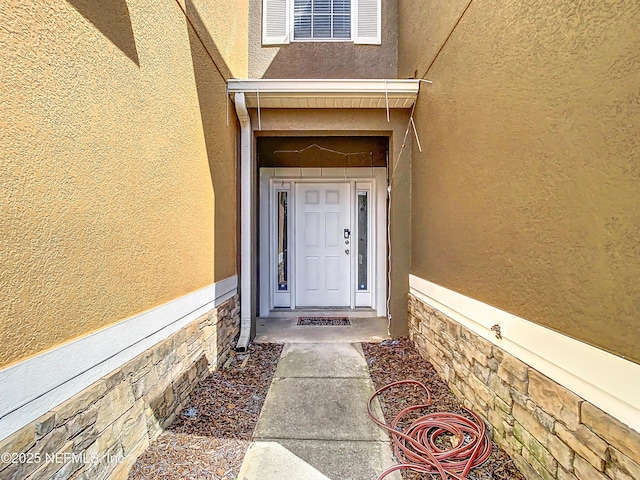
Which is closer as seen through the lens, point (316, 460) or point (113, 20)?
point (113, 20)

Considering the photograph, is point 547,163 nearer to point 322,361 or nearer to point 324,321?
point 322,361

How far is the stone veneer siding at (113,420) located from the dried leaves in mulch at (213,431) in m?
0.08

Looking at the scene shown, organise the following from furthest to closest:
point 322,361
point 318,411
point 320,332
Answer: point 320,332
point 322,361
point 318,411

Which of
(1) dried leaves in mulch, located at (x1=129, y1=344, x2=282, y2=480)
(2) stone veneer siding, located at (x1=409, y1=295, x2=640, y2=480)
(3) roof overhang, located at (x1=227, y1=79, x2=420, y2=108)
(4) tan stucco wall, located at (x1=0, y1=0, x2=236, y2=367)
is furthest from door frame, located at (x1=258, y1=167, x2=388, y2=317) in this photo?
(4) tan stucco wall, located at (x1=0, y1=0, x2=236, y2=367)

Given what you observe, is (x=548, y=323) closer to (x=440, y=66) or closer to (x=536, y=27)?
(x=536, y=27)

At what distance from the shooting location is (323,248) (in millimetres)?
5586

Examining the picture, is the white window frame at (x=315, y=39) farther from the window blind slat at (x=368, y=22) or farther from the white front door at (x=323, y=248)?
the white front door at (x=323, y=248)

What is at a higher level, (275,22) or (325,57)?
(275,22)

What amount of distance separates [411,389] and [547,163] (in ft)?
7.11

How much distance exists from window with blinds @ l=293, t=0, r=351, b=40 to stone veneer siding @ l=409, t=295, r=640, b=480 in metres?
4.16

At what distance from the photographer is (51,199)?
135cm

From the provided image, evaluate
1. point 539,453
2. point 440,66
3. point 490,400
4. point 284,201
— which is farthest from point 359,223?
point 539,453

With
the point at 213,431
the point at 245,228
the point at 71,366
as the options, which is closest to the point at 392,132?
the point at 245,228

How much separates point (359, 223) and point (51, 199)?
459 cm
